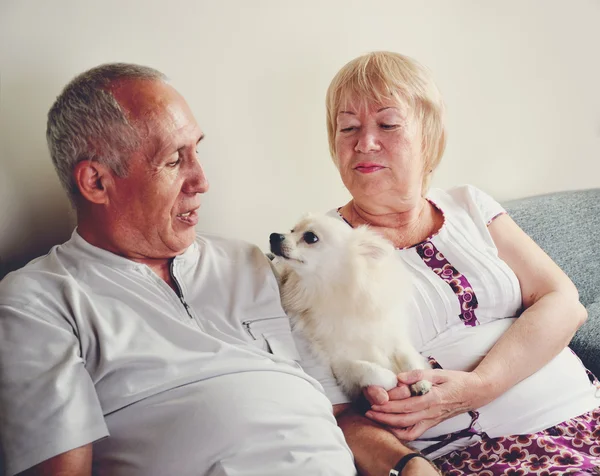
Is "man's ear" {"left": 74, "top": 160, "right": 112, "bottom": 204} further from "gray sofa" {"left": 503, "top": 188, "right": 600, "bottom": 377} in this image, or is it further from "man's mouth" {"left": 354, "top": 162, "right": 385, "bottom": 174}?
"gray sofa" {"left": 503, "top": 188, "right": 600, "bottom": 377}

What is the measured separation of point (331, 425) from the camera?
4.35ft

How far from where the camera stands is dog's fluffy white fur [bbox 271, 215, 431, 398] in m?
1.49

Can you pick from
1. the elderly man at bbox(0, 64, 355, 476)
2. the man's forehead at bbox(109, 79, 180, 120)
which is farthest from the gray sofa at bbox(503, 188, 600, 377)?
the man's forehead at bbox(109, 79, 180, 120)

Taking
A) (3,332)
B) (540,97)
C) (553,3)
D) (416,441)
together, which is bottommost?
(416,441)

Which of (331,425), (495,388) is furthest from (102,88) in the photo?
(495,388)

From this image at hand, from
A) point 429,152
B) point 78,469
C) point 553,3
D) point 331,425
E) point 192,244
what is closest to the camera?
point 78,469

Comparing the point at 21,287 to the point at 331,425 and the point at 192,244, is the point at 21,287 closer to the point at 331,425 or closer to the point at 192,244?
the point at 192,244

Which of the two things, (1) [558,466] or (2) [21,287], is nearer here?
(2) [21,287]

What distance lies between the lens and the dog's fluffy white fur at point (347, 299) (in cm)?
149

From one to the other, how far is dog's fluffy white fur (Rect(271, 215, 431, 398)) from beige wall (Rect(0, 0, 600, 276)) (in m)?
0.48

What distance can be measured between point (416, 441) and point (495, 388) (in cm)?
25

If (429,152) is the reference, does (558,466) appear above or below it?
below

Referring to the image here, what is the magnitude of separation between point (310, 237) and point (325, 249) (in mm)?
51

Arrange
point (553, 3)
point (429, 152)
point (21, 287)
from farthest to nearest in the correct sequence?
point (553, 3) → point (429, 152) → point (21, 287)
